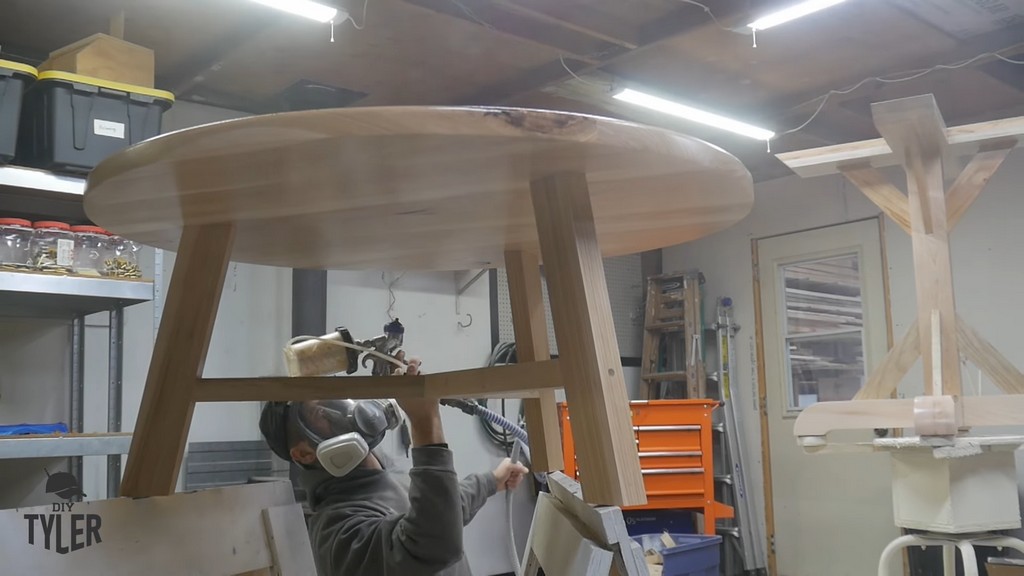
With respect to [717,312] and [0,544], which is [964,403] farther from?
[717,312]

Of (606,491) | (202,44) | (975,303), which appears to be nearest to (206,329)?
(606,491)

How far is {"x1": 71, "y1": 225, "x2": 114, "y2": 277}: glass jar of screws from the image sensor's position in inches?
105

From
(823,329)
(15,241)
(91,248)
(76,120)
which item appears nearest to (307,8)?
(76,120)

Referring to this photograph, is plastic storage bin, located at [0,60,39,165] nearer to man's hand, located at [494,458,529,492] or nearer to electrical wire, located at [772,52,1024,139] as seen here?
man's hand, located at [494,458,529,492]

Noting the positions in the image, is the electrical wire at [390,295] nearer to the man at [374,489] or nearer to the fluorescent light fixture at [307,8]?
the fluorescent light fixture at [307,8]

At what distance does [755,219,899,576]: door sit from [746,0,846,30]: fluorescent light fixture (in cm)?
213

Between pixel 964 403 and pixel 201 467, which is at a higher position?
pixel 964 403

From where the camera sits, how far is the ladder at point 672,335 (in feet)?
17.8

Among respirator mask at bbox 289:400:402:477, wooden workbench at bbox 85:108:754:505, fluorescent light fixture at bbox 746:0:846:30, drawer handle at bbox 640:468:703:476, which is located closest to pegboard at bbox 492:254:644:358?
drawer handle at bbox 640:468:703:476

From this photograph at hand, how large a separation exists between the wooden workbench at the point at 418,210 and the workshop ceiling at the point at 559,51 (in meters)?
2.39

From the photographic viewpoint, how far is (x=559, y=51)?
3.50 meters

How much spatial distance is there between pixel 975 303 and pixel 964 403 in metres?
2.83

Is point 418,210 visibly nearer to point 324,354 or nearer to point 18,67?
point 324,354

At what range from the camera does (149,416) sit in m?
0.72
